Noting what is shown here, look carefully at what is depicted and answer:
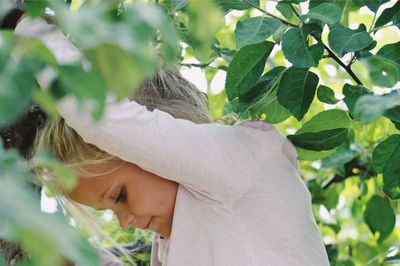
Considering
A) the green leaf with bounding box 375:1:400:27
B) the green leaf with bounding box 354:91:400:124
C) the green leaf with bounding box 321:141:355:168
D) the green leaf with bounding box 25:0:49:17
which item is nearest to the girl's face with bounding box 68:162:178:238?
the green leaf with bounding box 375:1:400:27

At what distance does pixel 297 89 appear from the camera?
121 cm

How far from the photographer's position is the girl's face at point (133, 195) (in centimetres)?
134

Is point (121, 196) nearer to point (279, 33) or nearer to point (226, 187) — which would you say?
point (226, 187)

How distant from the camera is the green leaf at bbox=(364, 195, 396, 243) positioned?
72.6 inches

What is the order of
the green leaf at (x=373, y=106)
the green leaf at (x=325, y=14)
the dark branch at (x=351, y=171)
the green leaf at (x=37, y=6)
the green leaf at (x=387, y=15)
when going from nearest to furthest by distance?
the green leaf at (x=37, y=6) → the green leaf at (x=373, y=106) → the green leaf at (x=325, y=14) → the green leaf at (x=387, y=15) → the dark branch at (x=351, y=171)

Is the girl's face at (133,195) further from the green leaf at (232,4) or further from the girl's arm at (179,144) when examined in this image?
the green leaf at (232,4)

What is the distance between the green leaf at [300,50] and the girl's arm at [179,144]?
7.7 inches

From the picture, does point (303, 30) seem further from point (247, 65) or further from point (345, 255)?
point (345, 255)

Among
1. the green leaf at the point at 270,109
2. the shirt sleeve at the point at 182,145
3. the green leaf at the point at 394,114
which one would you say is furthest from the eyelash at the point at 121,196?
the green leaf at the point at 394,114

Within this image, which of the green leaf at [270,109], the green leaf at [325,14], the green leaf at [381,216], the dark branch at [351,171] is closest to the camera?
the green leaf at [325,14]

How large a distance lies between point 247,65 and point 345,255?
51.1 inches

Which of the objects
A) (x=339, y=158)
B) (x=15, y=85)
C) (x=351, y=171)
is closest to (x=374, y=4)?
(x=339, y=158)

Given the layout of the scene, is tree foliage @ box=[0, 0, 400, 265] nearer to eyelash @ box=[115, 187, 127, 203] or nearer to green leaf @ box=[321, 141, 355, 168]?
green leaf @ box=[321, 141, 355, 168]

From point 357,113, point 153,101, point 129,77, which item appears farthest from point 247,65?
point 129,77
